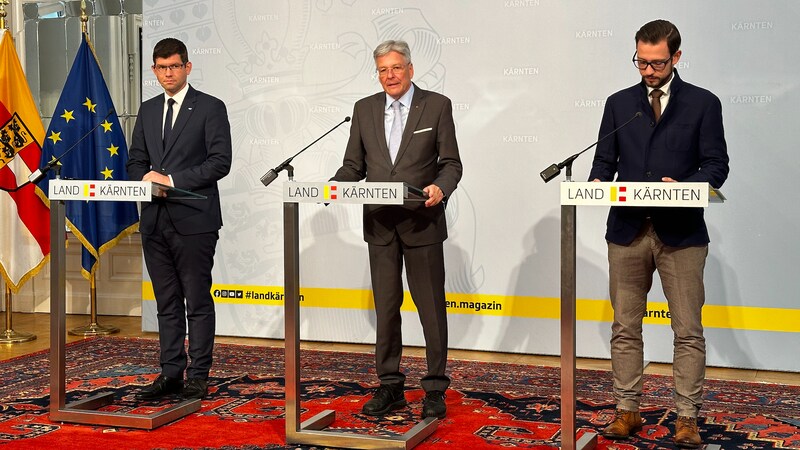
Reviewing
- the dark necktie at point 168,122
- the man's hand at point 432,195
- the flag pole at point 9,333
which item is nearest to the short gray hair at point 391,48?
the man's hand at point 432,195

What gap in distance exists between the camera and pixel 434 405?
13.5 ft

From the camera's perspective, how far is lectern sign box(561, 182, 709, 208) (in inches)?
126

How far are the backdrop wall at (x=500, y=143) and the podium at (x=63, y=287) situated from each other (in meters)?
2.19

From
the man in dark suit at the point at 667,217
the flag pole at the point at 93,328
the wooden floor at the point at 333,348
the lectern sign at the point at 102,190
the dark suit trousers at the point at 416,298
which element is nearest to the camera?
the man in dark suit at the point at 667,217

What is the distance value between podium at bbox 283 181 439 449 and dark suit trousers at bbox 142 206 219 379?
886 millimetres

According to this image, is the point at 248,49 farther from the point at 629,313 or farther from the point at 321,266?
the point at 629,313

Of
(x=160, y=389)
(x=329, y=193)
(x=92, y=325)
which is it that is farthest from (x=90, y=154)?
(x=329, y=193)

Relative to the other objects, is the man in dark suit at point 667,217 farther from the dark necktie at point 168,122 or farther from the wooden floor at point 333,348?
the dark necktie at point 168,122

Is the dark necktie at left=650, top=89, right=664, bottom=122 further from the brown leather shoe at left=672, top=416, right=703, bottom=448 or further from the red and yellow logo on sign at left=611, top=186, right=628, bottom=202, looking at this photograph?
the brown leather shoe at left=672, top=416, right=703, bottom=448

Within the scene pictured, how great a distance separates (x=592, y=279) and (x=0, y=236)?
4.07 meters

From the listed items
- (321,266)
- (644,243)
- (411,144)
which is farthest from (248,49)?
(644,243)

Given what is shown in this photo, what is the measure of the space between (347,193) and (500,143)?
2410 mm

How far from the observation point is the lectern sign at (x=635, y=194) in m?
3.20

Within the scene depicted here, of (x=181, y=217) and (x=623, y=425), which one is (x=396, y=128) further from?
(x=623, y=425)
